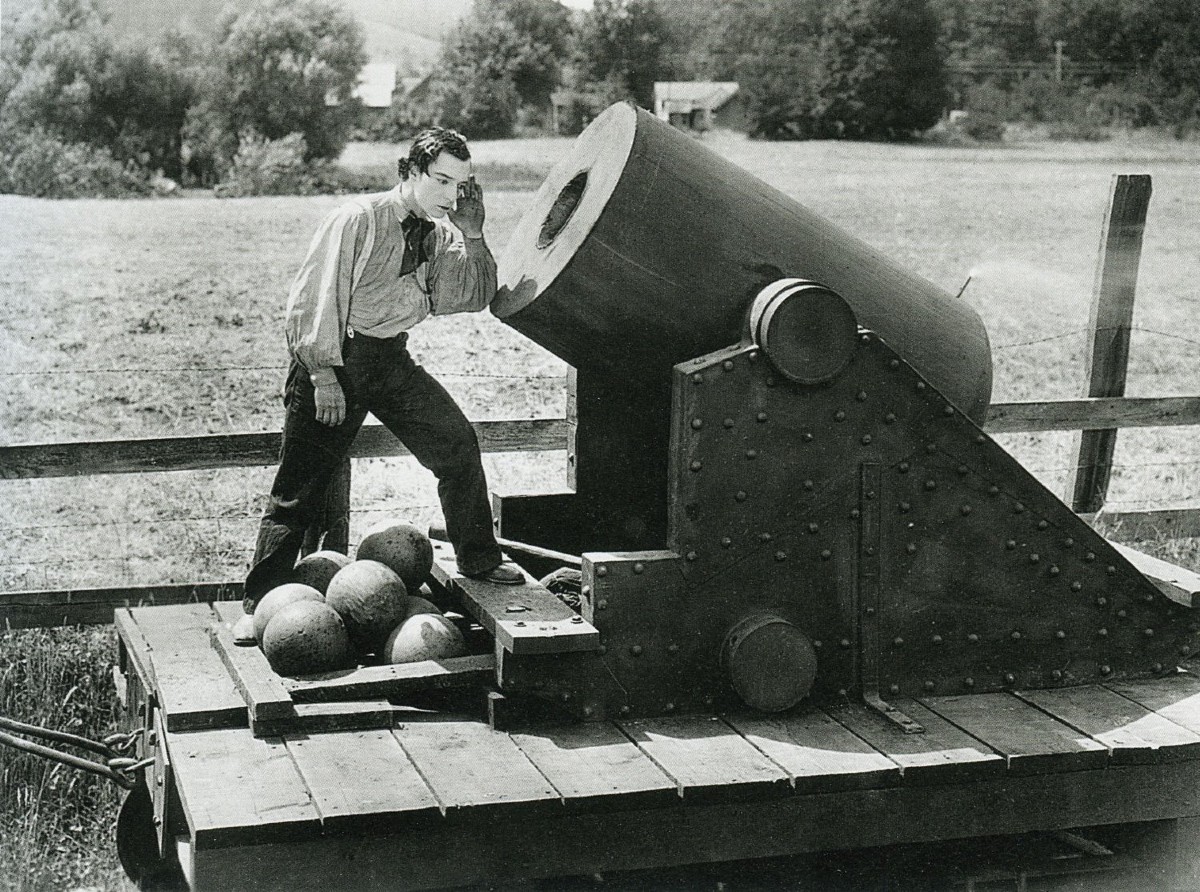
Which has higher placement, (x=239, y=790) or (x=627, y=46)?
(x=627, y=46)

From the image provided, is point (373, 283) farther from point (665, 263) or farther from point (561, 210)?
point (665, 263)

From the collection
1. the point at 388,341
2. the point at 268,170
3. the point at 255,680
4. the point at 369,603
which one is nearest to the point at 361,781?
the point at 255,680

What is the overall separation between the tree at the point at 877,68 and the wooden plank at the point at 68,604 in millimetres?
17446

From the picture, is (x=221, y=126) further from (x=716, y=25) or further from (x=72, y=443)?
(x=72, y=443)

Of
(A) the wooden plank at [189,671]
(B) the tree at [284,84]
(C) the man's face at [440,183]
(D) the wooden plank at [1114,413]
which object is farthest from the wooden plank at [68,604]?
(B) the tree at [284,84]

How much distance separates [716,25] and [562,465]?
12.1 metres

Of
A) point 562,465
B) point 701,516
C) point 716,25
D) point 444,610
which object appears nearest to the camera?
point 701,516

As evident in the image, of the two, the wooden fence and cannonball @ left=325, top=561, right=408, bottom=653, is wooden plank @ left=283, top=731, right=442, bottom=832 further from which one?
the wooden fence

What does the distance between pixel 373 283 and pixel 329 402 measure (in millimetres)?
415

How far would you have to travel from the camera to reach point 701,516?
15.5 feet

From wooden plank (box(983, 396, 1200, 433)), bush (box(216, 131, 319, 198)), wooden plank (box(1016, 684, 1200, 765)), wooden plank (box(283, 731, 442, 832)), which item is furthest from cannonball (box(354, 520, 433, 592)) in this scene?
bush (box(216, 131, 319, 198))

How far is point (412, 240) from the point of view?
202 inches

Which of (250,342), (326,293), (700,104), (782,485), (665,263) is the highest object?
(700,104)

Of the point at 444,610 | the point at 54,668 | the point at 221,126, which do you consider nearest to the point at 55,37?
the point at 221,126
